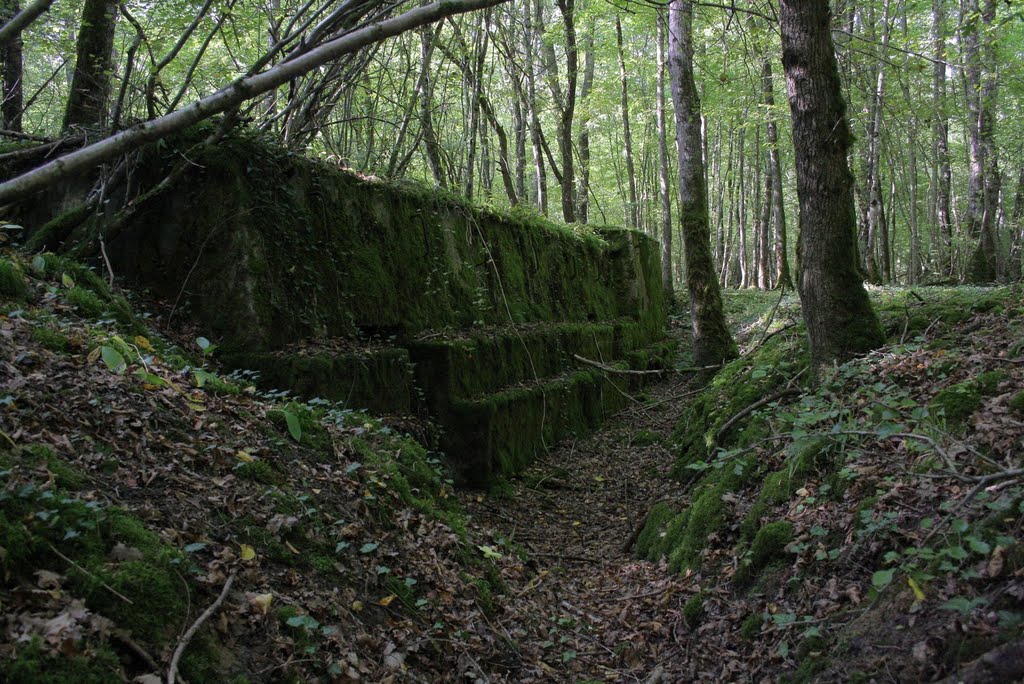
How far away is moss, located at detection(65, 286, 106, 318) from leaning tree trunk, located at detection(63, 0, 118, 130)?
2.88 meters

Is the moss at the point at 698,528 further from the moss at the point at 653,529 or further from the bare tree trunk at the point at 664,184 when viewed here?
the bare tree trunk at the point at 664,184

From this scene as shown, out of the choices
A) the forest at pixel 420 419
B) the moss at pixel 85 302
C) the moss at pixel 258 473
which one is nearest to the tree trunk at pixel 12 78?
the forest at pixel 420 419

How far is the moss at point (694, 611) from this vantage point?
4008 millimetres

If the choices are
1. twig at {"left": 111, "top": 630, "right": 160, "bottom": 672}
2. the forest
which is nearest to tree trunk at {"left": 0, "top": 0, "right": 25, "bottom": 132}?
the forest

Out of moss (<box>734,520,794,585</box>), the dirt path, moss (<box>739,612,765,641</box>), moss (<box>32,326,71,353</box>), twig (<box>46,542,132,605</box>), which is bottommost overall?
the dirt path

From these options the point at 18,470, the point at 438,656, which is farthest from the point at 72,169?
the point at 438,656

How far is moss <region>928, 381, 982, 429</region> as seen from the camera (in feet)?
12.6

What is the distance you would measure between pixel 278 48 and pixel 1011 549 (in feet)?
17.1

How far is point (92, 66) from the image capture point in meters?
6.86

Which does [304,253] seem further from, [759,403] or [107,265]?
[759,403]

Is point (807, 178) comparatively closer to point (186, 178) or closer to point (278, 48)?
point (278, 48)

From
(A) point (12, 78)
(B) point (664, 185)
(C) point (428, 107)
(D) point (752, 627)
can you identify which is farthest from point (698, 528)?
(B) point (664, 185)

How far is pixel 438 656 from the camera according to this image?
11.2 ft

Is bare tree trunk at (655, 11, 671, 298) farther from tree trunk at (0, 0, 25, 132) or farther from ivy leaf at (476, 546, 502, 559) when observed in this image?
ivy leaf at (476, 546, 502, 559)
